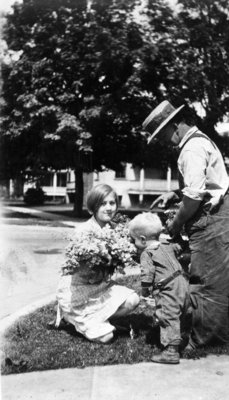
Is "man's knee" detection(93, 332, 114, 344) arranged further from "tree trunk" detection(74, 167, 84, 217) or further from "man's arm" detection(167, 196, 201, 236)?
"tree trunk" detection(74, 167, 84, 217)

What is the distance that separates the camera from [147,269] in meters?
4.01

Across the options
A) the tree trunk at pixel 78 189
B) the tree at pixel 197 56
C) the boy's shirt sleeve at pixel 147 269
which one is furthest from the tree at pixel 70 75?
the boy's shirt sleeve at pixel 147 269

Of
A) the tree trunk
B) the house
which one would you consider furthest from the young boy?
the house

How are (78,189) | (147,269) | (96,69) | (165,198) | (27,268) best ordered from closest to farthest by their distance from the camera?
(147,269) → (165,198) → (27,268) → (96,69) → (78,189)

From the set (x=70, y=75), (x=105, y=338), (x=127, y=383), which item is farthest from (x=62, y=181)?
(x=127, y=383)

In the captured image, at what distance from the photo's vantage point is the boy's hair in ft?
13.8

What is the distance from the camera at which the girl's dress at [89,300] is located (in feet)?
13.6

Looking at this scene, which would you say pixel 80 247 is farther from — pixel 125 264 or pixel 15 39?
pixel 15 39

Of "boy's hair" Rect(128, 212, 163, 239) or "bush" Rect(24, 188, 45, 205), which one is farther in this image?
"bush" Rect(24, 188, 45, 205)

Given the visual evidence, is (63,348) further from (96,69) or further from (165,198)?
(96,69)

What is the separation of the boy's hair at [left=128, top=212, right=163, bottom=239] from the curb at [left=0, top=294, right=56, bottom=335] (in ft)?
4.88

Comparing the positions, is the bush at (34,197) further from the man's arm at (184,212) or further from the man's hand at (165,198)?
the man's arm at (184,212)

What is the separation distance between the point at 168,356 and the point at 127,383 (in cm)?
56

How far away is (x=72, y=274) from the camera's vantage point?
4.29 metres
